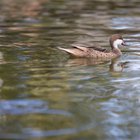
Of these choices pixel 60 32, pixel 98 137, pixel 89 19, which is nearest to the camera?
pixel 98 137

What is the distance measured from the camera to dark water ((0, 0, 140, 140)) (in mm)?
9641

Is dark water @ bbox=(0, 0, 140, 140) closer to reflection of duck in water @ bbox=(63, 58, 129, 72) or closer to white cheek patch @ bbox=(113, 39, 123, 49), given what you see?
reflection of duck in water @ bbox=(63, 58, 129, 72)

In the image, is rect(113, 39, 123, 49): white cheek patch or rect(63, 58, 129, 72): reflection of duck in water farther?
rect(113, 39, 123, 49): white cheek patch

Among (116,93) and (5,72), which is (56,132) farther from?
(5,72)

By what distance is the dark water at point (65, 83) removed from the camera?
9641 mm

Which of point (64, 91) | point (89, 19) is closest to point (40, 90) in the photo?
point (64, 91)

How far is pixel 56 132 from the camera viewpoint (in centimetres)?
941

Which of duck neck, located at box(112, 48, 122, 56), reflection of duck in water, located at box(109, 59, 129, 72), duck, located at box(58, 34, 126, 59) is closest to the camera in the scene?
reflection of duck in water, located at box(109, 59, 129, 72)

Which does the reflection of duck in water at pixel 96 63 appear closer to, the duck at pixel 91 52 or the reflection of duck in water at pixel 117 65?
the reflection of duck in water at pixel 117 65

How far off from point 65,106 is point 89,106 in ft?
1.30

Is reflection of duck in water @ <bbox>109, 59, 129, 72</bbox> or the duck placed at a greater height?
the duck

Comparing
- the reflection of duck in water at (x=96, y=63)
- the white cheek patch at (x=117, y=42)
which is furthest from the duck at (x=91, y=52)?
the white cheek patch at (x=117, y=42)

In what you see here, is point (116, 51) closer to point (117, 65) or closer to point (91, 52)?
point (91, 52)

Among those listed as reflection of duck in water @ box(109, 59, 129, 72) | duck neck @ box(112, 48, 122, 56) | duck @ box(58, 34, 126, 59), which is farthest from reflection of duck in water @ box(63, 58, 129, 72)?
duck neck @ box(112, 48, 122, 56)
